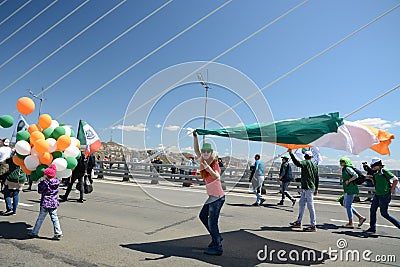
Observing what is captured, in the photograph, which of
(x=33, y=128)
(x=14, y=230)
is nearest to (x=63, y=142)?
(x=33, y=128)

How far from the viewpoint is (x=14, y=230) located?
628cm

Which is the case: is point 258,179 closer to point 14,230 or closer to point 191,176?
point 191,176

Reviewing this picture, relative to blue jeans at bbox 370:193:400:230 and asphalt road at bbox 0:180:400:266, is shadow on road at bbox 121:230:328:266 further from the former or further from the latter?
blue jeans at bbox 370:193:400:230

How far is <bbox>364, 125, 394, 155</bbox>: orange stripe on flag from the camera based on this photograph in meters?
5.91

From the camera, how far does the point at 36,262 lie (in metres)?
4.50

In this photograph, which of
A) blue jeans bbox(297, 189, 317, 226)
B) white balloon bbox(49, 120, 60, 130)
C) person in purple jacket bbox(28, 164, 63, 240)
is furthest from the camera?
blue jeans bbox(297, 189, 317, 226)

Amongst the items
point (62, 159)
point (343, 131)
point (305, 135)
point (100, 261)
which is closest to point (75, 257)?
point (100, 261)

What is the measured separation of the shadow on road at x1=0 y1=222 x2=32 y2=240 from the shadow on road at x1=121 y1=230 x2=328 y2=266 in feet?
7.12

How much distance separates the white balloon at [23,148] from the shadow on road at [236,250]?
2705 mm

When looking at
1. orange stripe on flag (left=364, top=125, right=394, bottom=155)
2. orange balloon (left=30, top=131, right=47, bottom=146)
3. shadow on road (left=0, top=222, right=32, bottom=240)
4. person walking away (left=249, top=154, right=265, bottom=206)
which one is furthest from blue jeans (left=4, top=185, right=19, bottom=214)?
orange stripe on flag (left=364, top=125, right=394, bottom=155)

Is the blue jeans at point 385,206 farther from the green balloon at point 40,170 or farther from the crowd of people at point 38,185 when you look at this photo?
the green balloon at point 40,170

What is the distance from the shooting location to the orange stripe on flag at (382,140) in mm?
5910

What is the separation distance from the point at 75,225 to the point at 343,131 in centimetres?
604

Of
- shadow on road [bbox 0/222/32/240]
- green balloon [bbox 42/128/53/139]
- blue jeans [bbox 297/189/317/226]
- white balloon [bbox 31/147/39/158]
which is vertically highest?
green balloon [bbox 42/128/53/139]
